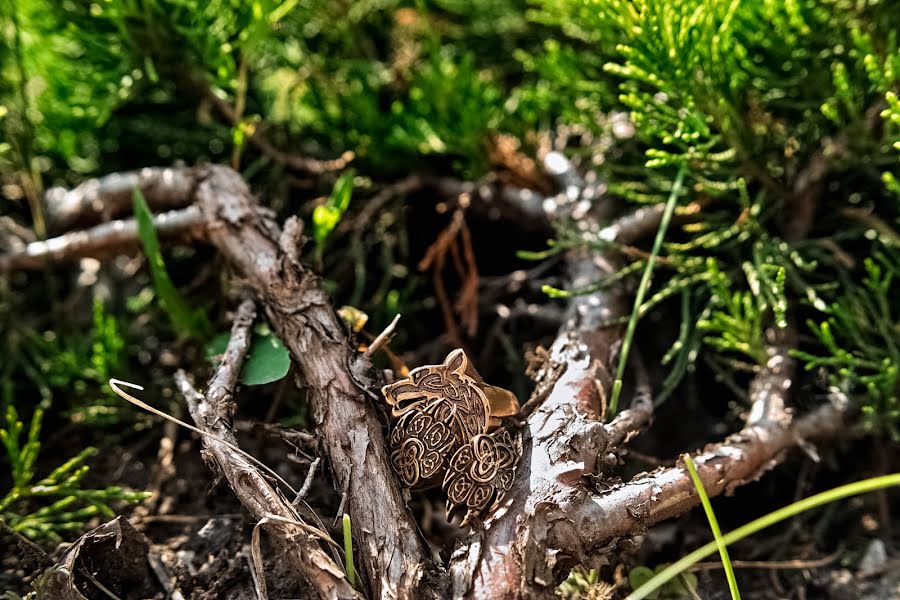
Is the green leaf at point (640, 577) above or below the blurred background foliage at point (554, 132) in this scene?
below

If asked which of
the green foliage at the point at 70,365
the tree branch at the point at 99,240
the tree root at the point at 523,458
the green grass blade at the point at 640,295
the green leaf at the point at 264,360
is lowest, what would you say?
the green foliage at the point at 70,365

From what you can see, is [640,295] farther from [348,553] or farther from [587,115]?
[348,553]

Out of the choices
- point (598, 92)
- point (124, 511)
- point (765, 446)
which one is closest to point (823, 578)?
point (765, 446)

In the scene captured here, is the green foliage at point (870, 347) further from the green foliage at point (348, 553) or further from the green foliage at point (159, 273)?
the green foliage at point (159, 273)

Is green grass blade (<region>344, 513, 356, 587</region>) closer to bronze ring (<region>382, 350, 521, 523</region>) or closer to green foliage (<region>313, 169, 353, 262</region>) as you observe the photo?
bronze ring (<region>382, 350, 521, 523</region>)

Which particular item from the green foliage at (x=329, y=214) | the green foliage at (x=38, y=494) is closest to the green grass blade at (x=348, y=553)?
the green foliage at (x=38, y=494)

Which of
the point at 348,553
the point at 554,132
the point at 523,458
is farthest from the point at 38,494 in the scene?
the point at 554,132

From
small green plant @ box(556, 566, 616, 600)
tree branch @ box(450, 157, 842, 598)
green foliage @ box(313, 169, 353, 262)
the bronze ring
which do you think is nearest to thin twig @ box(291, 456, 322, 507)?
the bronze ring

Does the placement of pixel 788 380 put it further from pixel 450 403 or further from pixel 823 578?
pixel 450 403
